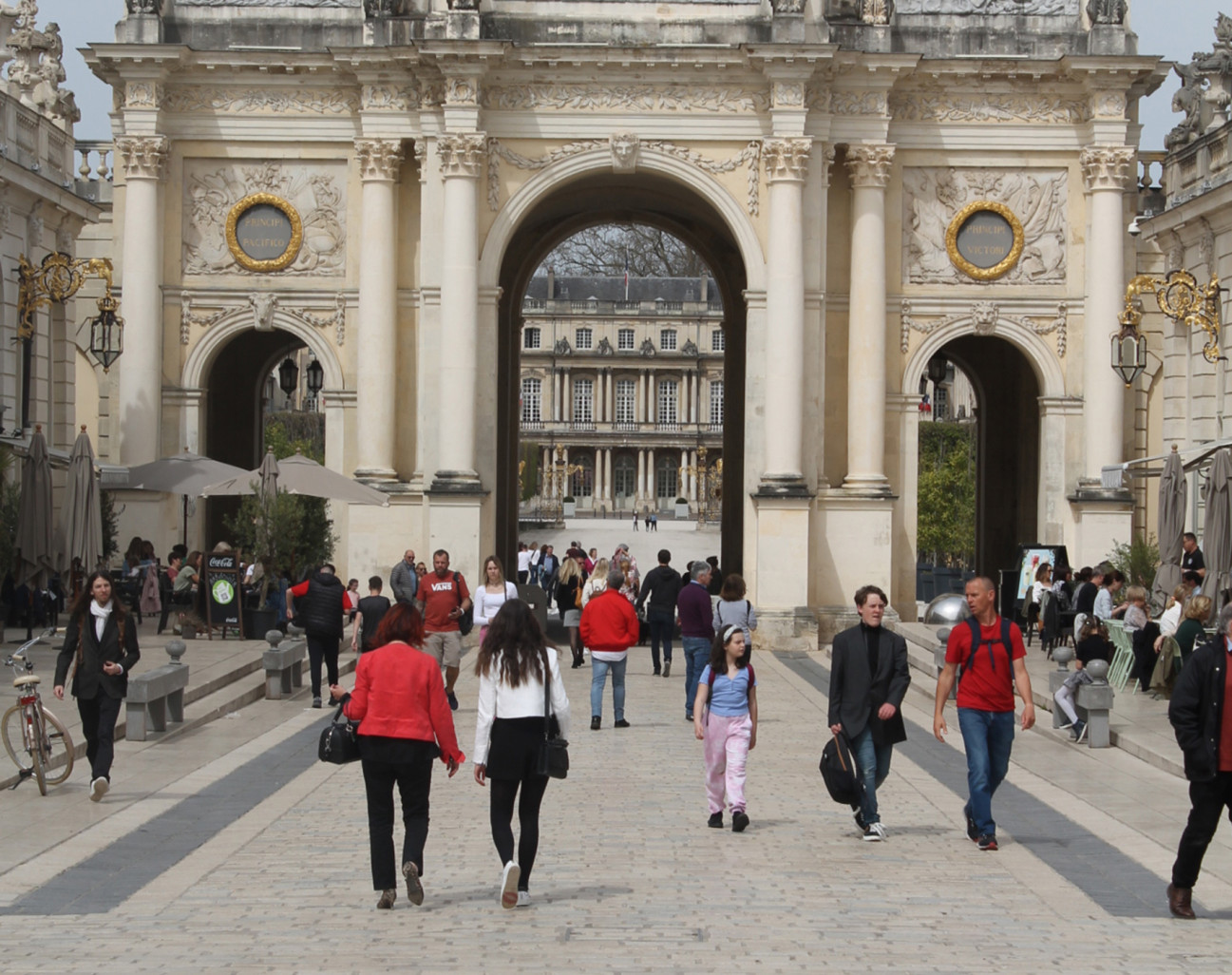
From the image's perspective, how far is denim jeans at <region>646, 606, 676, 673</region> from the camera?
75.9ft

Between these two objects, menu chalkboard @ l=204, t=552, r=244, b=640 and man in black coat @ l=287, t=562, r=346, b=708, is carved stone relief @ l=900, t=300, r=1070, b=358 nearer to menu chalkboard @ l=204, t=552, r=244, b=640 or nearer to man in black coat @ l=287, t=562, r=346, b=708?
menu chalkboard @ l=204, t=552, r=244, b=640

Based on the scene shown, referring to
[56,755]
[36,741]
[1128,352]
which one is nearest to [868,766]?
[36,741]

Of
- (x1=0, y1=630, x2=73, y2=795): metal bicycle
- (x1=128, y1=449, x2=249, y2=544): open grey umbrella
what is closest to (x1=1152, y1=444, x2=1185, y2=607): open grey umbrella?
(x1=0, y1=630, x2=73, y2=795): metal bicycle

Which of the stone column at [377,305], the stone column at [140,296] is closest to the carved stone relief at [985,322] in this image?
the stone column at [377,305]

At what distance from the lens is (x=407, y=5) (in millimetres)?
31156

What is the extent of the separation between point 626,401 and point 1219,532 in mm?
112107

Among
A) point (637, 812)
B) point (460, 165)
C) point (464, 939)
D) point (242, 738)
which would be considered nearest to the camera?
point (464, 939)

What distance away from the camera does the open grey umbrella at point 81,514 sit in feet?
79.8

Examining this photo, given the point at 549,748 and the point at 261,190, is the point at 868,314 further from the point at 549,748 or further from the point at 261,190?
the point at 549,748

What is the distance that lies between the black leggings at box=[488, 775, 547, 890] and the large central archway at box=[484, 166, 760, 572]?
26.8 metres

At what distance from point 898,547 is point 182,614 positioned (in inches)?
486

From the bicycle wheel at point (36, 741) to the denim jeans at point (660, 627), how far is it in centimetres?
1044

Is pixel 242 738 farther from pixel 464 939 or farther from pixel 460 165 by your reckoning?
pixel 460 165

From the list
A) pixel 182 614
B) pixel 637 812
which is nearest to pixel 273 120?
pixel 182 614
